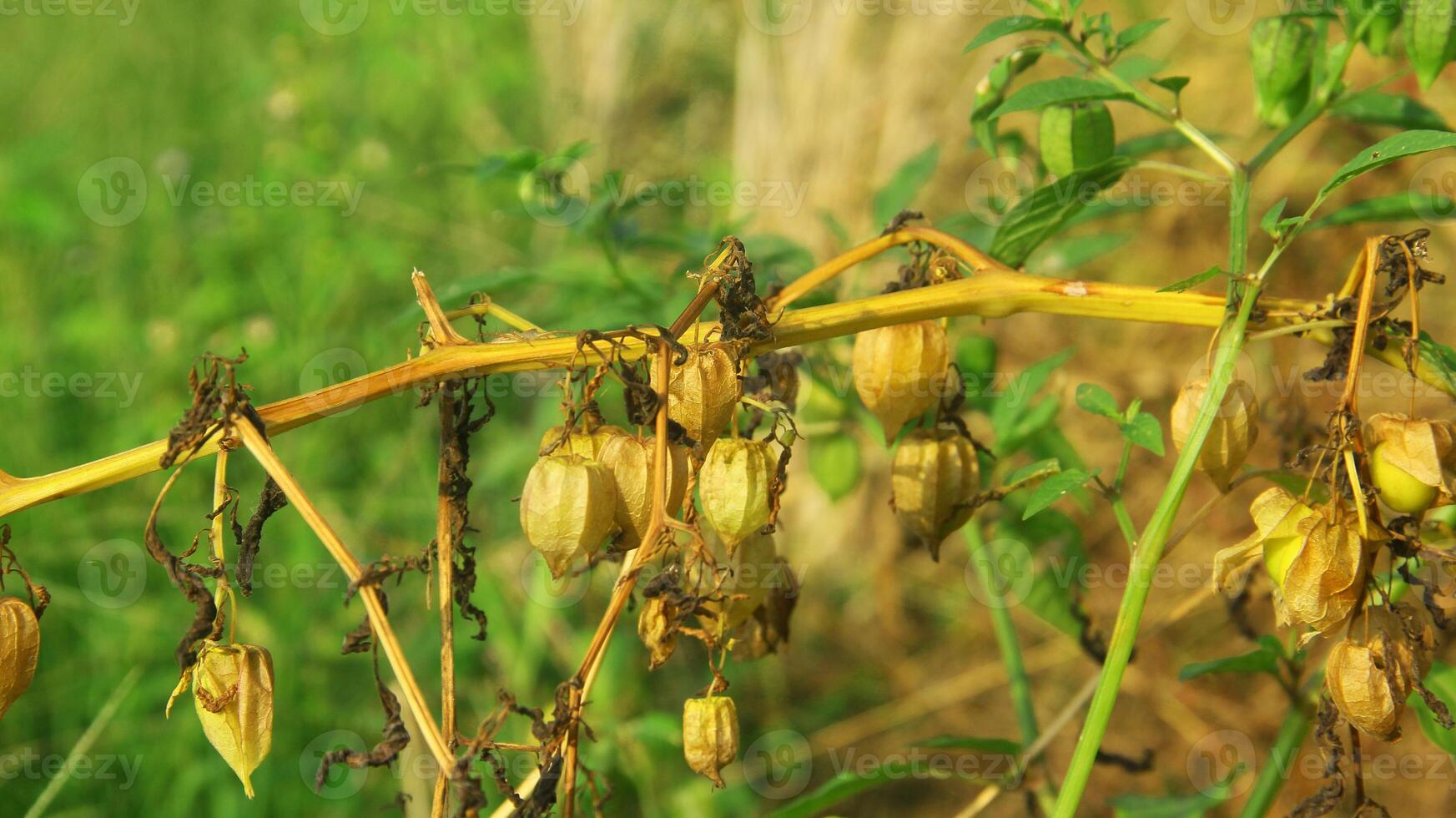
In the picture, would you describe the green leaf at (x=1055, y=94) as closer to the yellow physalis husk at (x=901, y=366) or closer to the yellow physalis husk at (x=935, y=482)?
the yellow physalis husk at (x=901, y=366)

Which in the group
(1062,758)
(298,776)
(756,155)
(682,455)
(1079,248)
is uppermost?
(756,155)

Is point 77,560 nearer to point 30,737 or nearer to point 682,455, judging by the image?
point 30,737

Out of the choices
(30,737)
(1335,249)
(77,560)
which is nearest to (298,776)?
(30,737)

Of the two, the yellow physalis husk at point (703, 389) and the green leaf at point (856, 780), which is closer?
the yellow physalis husk at point (703, 389)
